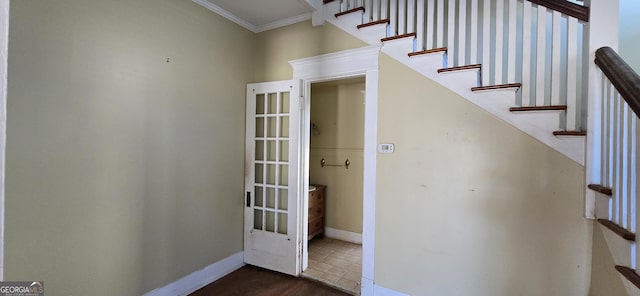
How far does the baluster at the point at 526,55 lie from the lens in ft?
5.72

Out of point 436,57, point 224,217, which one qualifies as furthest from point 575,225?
point 224,217

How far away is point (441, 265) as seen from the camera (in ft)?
6.52

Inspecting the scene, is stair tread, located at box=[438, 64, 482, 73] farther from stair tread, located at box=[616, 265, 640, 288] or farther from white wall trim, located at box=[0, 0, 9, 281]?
white wall trim, located at box=[0, 0, 9, 281]

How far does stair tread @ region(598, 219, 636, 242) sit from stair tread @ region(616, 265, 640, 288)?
0.13m

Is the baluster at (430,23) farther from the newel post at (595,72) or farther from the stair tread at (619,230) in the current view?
the stair tread at (619,230)

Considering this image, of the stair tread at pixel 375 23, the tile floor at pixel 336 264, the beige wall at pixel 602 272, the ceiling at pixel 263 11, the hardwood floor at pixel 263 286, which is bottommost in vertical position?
the hardwood floor at pixel 263 286

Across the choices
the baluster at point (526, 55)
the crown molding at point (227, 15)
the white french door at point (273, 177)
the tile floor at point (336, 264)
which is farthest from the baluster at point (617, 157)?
the crown molding at point (227, 15)

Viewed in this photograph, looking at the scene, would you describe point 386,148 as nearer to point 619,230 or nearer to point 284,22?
point 619,230

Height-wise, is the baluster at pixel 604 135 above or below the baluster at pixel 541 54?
below

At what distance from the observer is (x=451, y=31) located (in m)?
1.98

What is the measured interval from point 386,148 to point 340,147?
153 cm

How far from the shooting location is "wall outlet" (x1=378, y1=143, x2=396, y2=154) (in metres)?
2.16

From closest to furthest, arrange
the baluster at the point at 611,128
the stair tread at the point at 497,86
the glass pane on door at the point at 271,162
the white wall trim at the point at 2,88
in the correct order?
1. the white wall trim at the point at 2,88
2. the baluster at the point at 611,128
3. the stair tread at the point at 497,86
4. the glass pane on door at the point at 271,162

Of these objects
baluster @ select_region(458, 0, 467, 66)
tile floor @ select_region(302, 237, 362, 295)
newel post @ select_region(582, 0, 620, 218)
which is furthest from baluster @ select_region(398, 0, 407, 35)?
tile floor @ select_region(302, 237, 362, 295)
